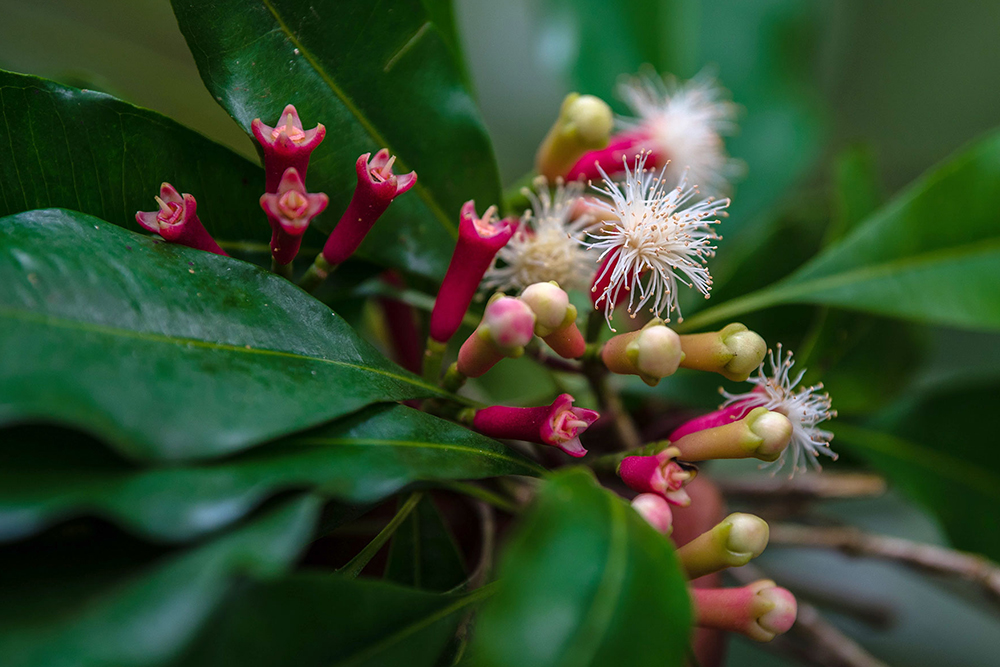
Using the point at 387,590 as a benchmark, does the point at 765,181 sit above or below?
above

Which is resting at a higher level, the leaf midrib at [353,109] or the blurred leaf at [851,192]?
the blurred leaf at [851,192]

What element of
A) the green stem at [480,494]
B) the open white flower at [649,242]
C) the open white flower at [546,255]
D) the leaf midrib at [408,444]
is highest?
the open white flower at [649,242]

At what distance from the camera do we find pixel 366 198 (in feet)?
1.52

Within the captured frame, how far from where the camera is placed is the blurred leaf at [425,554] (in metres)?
0.52

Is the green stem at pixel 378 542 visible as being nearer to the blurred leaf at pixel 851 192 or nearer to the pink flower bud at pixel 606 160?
the pink flower bud at pixel 606 160

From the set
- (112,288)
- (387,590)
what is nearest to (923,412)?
(387,590)

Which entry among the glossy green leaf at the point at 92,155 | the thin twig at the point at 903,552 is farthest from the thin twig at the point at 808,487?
the glossy green leaf at the point at 92,155

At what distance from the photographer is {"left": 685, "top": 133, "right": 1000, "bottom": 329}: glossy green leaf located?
2.15 feet

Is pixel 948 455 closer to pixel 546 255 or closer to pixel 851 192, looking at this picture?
pixel 851 192

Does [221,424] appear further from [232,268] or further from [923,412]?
[923,412]

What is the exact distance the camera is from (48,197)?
0.45 meters

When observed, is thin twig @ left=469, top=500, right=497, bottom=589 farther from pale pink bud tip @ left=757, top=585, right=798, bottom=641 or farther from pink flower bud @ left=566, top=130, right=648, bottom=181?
pink flower bud @ left=566, top=130, right=648, bottom=181

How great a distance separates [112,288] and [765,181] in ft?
3.18

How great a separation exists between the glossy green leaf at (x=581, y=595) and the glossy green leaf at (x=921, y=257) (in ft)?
1.19
